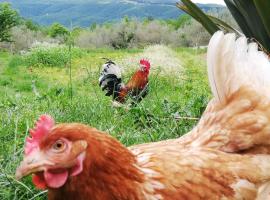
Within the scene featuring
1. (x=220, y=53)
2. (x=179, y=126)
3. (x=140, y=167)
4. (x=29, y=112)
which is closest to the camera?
(x=140, y=167)

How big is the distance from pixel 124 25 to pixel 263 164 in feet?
87.6

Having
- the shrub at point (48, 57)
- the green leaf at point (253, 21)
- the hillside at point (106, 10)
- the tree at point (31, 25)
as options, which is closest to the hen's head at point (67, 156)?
the green leaf at point (253, 21)

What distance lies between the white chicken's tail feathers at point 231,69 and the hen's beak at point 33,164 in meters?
1.29

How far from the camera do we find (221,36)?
319cm

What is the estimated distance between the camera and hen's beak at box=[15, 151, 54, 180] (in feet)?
7.20

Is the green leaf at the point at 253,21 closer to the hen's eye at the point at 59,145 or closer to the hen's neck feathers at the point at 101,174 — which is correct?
the hen's neck feathers at the point at 101,174

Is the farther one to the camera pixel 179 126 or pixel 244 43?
pixel 179 126

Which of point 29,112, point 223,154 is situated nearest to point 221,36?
point 223,154

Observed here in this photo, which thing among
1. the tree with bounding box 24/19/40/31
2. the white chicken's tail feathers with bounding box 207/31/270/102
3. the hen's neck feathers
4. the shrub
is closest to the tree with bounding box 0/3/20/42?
the tree with bounding box 24/19/40/31

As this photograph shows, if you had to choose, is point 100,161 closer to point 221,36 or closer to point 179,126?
point 221,36

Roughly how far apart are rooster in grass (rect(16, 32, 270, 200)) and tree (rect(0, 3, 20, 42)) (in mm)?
25117

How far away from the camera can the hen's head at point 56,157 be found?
2237 mm

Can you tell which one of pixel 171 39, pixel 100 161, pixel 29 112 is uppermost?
pixel 100 161

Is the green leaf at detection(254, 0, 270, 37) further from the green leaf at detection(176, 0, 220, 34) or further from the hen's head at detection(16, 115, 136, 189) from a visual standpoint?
the hen's head at detection(16, 115, 136, 189)
